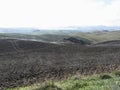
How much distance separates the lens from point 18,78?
19578 millimetres

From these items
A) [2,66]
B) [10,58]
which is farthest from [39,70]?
[10,58]

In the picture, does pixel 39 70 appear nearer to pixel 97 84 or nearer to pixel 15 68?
pixel 15 68

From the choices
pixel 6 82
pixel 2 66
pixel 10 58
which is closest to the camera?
pixel 6 82

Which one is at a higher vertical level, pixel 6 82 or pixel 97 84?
pixel 97 84

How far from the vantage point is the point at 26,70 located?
22859 millimetres

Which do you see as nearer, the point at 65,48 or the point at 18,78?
the point at 18,78

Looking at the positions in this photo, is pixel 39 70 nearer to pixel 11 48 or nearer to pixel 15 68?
pixel 15 68

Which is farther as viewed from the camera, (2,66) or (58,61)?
(58,61)

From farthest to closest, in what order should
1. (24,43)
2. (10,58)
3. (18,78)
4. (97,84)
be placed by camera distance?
(24,43)
(10,58)
(18,78)
(97,84)

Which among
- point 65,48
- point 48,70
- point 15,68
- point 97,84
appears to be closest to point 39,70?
point 48,70

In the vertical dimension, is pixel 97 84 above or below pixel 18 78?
above

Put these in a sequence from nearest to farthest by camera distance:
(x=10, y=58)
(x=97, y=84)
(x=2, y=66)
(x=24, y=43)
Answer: (x=97, y=84), (x=2, y=66), (x=10, y=58), (x=24, y=43)

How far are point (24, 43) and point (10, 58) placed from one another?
13.6 metres

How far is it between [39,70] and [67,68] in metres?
2.40
